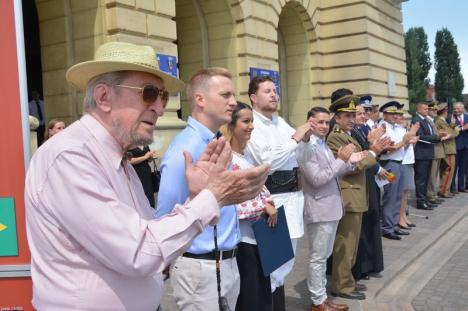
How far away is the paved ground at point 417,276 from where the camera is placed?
4910 mm

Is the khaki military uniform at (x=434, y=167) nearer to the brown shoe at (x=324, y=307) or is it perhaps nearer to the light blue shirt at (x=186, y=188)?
the brown shoe at (x=324, y=307)

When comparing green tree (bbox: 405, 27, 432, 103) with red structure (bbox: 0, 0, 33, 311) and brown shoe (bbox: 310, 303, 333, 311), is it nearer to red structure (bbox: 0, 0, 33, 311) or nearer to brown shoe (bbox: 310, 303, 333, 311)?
brown shoe (bbox: 310, 303, 333, 311)

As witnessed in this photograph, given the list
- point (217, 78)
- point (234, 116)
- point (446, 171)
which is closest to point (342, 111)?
point (234, 116)

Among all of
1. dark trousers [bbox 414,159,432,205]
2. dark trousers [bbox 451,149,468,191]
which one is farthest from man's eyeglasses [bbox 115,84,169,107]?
dark trousers [bbox 451,149,468,191]

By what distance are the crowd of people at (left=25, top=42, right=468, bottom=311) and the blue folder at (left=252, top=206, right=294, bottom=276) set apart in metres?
0.05

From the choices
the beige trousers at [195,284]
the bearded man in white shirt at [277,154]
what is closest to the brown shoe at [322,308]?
the bearded man in white shirt at [277,154]

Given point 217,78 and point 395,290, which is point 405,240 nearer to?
point 395,290

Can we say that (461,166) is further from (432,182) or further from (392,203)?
(392,203)

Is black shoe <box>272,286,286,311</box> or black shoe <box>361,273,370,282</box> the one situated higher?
black shoe <box>272,286,286,311</box>

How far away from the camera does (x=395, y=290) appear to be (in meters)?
5.36

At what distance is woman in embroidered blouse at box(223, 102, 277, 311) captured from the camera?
325 cm

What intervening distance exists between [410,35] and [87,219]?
8802cm

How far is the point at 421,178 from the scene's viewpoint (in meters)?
10.3

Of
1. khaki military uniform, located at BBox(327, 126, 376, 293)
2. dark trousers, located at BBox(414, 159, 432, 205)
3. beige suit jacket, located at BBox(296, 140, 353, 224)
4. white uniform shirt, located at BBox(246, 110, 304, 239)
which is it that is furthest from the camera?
dark trousers, located at BBox(414, 159, 432, 205)
